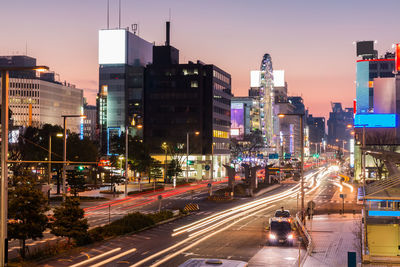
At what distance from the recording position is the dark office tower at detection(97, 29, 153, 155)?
159750 mm

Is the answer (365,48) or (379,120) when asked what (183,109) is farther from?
(365,48)

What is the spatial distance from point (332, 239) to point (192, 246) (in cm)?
1133

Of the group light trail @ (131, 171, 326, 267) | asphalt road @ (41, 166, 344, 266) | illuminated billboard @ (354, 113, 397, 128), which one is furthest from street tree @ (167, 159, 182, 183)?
asphalt road @ (41, 166, 344, 266)

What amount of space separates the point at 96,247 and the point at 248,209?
3323cm

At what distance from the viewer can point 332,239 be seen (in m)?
41.8

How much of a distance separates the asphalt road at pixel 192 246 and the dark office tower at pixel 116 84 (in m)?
106

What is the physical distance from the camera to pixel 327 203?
76750mm

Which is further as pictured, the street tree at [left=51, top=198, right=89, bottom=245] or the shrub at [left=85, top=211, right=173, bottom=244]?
the shrub at [left=85, top=211, right=173, bottom=244]

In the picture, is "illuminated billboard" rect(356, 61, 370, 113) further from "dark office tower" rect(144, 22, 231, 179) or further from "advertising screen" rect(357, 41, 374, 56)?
"dark office tower" rect(144, 22, 231, 179)

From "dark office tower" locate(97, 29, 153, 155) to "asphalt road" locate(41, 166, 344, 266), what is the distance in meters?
106

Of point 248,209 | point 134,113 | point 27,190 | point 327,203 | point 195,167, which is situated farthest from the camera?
point 134,113

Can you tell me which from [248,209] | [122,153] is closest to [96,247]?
[248,209]

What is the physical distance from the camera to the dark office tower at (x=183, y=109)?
148 m

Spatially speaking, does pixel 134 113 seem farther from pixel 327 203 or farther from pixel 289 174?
pixel 327 203
